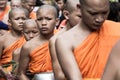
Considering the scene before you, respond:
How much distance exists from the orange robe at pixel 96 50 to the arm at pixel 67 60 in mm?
138

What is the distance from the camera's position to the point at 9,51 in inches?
493

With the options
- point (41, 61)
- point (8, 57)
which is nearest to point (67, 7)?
point (41, 61)

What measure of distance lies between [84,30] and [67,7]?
1.50m

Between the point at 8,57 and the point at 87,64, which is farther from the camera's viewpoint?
the point at 8,57

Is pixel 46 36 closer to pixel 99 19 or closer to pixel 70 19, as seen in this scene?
pixel 70 19

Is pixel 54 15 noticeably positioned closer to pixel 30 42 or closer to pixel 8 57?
pixel 30 42

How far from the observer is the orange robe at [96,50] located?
687 centimetres

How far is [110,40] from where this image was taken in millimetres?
6949

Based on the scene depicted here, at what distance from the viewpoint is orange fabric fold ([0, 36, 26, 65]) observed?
1210 centimetres

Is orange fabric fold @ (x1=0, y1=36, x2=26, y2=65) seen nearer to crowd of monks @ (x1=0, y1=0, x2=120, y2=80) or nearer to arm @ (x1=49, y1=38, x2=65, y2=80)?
crowd of monks @ (x1=0, y1=0, x2=120, y2=80)

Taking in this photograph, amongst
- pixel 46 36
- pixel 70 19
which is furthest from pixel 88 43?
pixel 46 36

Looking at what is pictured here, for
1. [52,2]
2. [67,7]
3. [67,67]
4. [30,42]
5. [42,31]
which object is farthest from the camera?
[52,2]

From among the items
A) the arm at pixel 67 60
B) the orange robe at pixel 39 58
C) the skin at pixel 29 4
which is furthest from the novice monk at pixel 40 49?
→ the skin at pixel 29 4

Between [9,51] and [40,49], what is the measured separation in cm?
239
